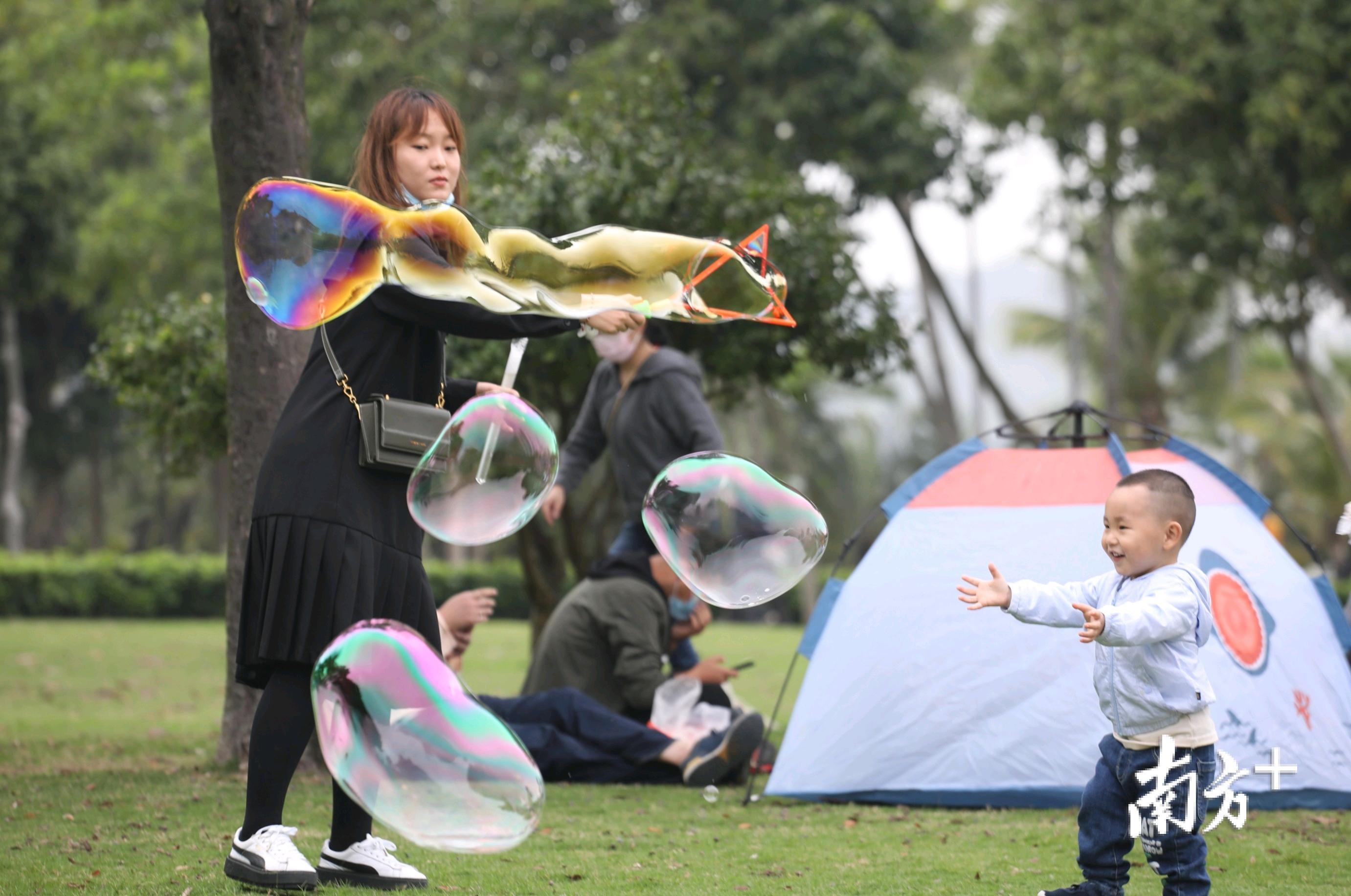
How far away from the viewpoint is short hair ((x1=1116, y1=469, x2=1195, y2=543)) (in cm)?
329

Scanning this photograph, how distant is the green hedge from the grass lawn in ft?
46.6

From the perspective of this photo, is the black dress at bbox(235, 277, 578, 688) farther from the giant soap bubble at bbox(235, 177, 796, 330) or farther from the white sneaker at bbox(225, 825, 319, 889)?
the white sneaker at bbox(225, 825, 319, 889)

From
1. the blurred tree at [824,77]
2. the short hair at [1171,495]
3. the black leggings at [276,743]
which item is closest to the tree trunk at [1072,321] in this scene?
the blurred tree at [824,77]

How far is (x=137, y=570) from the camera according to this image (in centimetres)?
2069

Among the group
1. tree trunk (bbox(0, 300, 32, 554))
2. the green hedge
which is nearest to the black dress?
the green hedge

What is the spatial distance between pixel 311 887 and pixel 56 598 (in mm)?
18545

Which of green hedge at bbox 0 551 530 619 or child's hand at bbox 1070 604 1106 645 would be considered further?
green hedge at bbox 0 551 530 619

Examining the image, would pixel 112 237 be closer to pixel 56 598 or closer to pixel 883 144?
pixel 56 598

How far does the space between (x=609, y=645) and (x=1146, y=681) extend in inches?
126

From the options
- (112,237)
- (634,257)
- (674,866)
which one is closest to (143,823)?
(674,866)

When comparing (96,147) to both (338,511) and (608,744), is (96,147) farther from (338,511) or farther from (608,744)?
(338,511)

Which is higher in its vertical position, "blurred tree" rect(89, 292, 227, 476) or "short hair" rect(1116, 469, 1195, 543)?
"blurred tree" rect(89, 292, 227, 476)

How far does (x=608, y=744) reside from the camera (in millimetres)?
5668

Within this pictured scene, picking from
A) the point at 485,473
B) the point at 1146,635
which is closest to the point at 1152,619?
the point at 1146,635
